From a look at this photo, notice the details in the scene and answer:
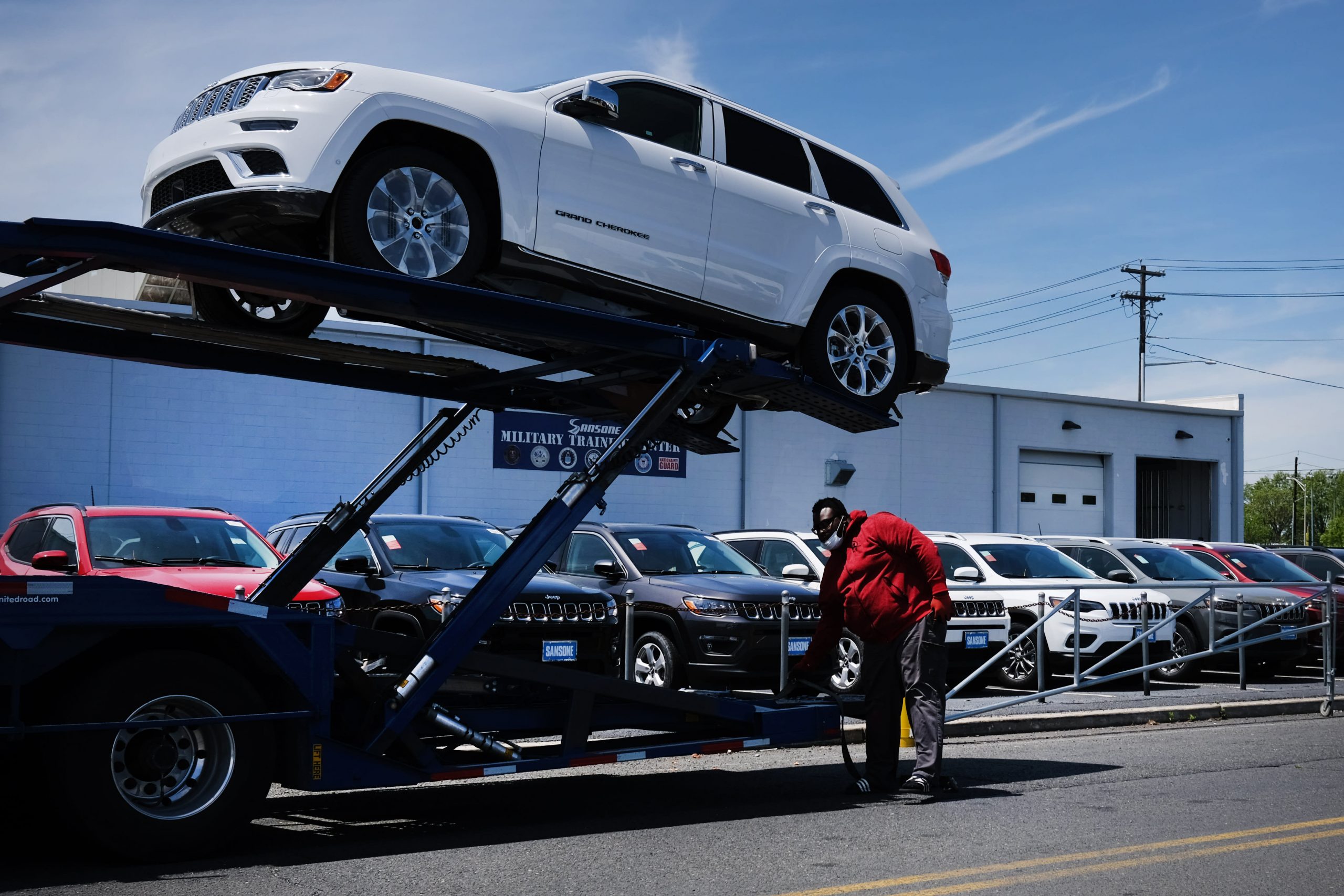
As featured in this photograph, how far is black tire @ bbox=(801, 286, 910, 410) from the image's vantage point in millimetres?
8336

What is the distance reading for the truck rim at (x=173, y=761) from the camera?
19.0ft

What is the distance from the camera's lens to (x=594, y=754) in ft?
23.1

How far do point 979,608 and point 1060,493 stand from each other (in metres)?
17.0

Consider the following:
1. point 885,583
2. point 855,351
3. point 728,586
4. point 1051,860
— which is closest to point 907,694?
point 885,583

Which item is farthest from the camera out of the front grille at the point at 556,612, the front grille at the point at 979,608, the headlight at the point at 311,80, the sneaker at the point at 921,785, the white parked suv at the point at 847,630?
the front grille at the point at 979,608

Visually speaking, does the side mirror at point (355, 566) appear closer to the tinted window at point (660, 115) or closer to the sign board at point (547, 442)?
the tinted window at point (660, 115)

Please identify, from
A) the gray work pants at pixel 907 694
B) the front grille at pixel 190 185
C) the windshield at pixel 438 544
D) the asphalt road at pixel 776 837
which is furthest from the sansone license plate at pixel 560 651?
the front grille at pixel 190 185

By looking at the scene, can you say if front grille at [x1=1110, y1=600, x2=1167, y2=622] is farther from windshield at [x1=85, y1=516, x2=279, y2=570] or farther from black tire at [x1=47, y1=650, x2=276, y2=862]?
black tire at [x1=47, y1=650, x2=276, y2=862]

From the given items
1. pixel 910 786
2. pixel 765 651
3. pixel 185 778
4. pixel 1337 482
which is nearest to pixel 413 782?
pixel 185 778

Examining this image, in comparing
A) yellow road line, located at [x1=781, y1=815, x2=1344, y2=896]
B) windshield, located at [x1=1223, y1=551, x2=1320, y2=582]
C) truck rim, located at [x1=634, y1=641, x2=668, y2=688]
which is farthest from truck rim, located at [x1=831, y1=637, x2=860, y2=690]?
windshield, located at [x1=1223, y1=551, x2=1320, y2=582]

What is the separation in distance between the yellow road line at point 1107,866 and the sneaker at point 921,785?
187 centimetres

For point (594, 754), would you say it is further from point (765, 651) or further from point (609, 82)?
point (765, 651)

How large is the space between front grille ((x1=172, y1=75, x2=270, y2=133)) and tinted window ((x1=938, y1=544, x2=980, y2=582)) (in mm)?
10472

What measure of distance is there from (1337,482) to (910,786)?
203336 millimetres
